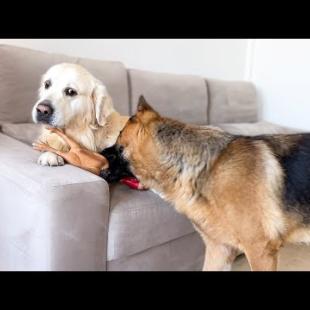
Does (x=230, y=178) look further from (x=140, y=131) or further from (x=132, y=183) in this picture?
(x=132, y=183)

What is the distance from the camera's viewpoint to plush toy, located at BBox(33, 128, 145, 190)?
188cm

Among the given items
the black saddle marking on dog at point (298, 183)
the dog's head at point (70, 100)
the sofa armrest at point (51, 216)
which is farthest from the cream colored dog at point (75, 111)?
the black saddle marking on dog at point (298, 183)

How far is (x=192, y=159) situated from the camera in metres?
1.71

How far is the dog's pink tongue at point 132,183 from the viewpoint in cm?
197

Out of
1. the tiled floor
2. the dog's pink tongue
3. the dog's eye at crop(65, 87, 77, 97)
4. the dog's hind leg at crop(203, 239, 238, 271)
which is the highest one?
the dog's eye at crop(65, 87, 77, 97)

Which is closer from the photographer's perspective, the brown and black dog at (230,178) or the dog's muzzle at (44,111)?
the brown and black dog at (230,178)

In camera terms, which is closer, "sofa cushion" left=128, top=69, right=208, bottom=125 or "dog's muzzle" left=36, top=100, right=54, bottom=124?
"dog's muzzle" left=36, top=100, right=54, bottom=124

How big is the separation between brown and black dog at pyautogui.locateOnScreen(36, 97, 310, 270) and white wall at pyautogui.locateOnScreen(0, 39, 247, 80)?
1.53 meters

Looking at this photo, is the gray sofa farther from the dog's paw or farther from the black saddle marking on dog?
the black saddle marking on dog

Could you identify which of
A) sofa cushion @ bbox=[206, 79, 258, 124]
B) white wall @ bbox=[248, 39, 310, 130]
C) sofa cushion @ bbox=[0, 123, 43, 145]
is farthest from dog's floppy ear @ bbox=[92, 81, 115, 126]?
white wall @ bbox=[248, 39, 310, 130]

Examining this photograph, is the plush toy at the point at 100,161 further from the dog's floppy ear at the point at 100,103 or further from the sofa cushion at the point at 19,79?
the sofa cushion at the point at 19,79

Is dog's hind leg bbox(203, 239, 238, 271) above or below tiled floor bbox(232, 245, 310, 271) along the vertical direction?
above

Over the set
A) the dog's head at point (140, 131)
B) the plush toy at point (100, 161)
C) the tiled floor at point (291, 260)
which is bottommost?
the tiled floor at point (291, 260)
